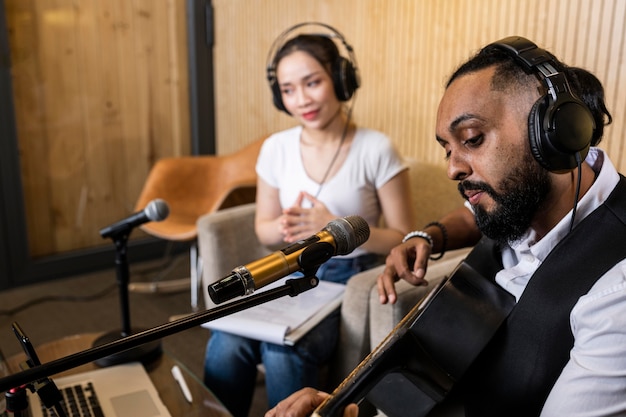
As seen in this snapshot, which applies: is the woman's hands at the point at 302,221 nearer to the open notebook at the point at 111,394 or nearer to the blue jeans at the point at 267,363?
the blue jeans at the point at 267,363

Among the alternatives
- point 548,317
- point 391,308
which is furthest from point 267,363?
point 548,317

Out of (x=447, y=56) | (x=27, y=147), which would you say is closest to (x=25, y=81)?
(x=27, y=147)

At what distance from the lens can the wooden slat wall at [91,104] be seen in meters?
3.09

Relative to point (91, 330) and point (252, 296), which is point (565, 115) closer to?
point (252, 296)

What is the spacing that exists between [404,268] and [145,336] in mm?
749

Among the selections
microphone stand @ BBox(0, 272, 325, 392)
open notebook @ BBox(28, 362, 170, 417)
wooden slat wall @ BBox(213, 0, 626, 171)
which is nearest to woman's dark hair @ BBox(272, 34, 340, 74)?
wooden slat wall @ BBox(213, 0, 626, 171)

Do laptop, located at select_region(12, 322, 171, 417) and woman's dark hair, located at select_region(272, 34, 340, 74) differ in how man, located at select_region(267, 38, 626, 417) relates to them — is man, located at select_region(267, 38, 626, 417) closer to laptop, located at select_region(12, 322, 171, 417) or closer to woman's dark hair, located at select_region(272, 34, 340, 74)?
laptop, located at select_region(12, 322, 171, 417)

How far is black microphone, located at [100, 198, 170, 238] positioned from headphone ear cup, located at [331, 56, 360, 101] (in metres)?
0.68

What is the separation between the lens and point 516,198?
100cm

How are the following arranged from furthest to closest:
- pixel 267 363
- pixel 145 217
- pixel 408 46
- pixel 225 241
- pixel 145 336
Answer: pixel 408 46 < pixel 225 241 < pixel 267 363 < pixel 145 217 < pixel 145 336

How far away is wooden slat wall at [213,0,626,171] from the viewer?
1.77 m

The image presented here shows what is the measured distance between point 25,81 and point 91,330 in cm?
134

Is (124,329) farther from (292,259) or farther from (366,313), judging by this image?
(292,259)

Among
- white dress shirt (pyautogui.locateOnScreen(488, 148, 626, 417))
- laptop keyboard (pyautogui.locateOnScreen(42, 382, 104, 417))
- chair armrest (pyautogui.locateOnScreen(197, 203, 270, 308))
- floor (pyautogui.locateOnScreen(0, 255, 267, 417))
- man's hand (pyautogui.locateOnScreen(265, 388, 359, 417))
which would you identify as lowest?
floor (pyautogui.locateOnScreen(0, 255, 267, 417))
